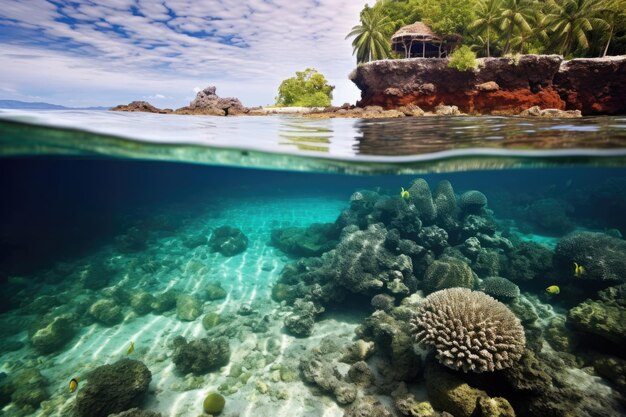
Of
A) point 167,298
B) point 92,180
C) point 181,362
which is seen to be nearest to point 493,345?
point 181,362

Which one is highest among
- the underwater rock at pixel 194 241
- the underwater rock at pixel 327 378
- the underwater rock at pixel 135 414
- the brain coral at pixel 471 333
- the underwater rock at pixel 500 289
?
the brain coral at pixel 471 333

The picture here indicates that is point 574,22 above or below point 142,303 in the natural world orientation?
above

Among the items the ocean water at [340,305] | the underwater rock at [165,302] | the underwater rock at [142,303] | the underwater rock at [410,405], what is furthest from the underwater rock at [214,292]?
the underwater rock at [410,405]

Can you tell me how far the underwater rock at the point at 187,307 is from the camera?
9.76m

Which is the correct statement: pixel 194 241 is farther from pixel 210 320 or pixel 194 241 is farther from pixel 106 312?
pixel 210 320

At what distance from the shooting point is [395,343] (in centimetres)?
595

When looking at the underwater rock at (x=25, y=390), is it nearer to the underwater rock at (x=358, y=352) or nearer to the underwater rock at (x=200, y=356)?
the underwater rock at (x=200, y=356)

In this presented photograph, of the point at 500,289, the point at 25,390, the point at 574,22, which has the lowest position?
the point at 25,390

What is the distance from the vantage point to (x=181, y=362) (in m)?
7.16

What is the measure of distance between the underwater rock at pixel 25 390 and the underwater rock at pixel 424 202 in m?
12.8

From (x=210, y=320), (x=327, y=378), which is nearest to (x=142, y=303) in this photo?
(x=210, y=320)

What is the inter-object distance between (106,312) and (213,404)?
640cm

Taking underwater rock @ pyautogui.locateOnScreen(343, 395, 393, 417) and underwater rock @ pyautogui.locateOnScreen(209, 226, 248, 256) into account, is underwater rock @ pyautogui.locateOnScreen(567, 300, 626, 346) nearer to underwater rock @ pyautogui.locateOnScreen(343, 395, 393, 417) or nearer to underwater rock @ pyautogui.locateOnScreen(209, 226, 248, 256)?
underwater rock @ pyautogui.locateOnScreen(343, 395, 393, 417)

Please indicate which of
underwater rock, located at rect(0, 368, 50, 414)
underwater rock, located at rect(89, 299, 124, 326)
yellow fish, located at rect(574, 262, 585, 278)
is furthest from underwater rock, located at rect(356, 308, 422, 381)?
underwater rock, located at rect(89, 299, 124, 326)
